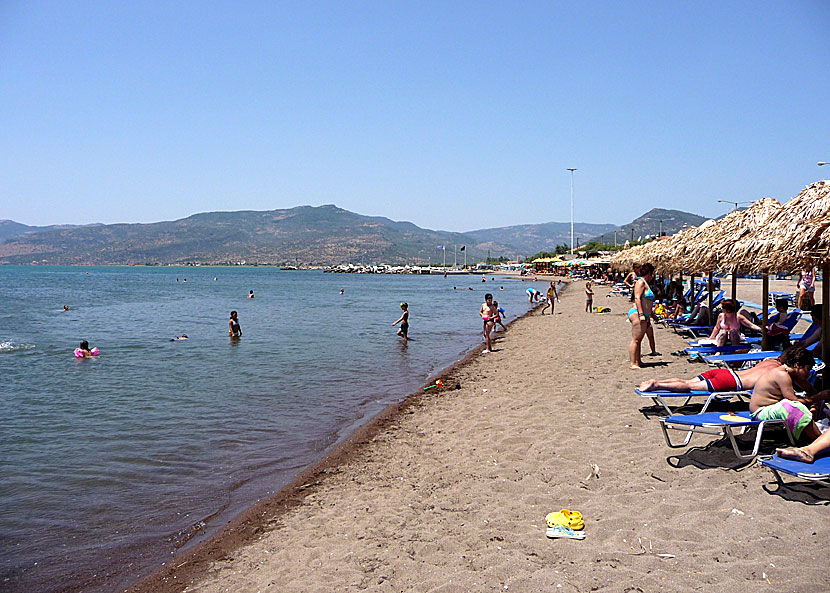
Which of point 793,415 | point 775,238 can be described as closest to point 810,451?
point 793,415

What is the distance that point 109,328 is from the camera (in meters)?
24.3

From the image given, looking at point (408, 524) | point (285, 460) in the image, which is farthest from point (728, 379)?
point (285, 460)

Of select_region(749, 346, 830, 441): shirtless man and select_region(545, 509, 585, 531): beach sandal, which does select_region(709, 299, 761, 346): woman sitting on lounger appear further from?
select_region(545, 509, 585, 531): beach sandal

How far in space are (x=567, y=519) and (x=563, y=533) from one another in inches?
6.6

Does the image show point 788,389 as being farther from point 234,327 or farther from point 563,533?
point 234,327

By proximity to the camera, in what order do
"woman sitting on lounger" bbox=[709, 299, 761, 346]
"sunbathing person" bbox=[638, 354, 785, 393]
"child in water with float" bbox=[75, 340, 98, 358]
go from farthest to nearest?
"child in water with float" bbox=[75, 340, 98, 358] → "woman sitting on lounger" bbox=[709, 299, 761, 346] → "sunbathing person" bbox=[638, 354, 785, 393]

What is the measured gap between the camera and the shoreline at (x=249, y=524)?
438 centimetres

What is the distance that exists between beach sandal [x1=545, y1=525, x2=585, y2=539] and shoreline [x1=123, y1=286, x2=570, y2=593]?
8.02ft

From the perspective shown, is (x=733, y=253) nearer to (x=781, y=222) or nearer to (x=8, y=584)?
(x=781, y=222)

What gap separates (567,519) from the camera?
4.18 m

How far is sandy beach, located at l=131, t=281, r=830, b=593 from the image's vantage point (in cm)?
355

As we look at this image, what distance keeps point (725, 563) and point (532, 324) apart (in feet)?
57.0

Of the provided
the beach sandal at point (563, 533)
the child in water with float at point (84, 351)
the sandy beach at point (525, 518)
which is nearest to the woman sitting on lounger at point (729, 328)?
the sandy beach at point (525, 518)

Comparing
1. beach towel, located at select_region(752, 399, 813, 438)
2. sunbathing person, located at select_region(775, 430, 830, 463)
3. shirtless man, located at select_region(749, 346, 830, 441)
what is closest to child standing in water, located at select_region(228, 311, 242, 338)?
shirtless man, located at select_region(749, 346, 830, 441)
